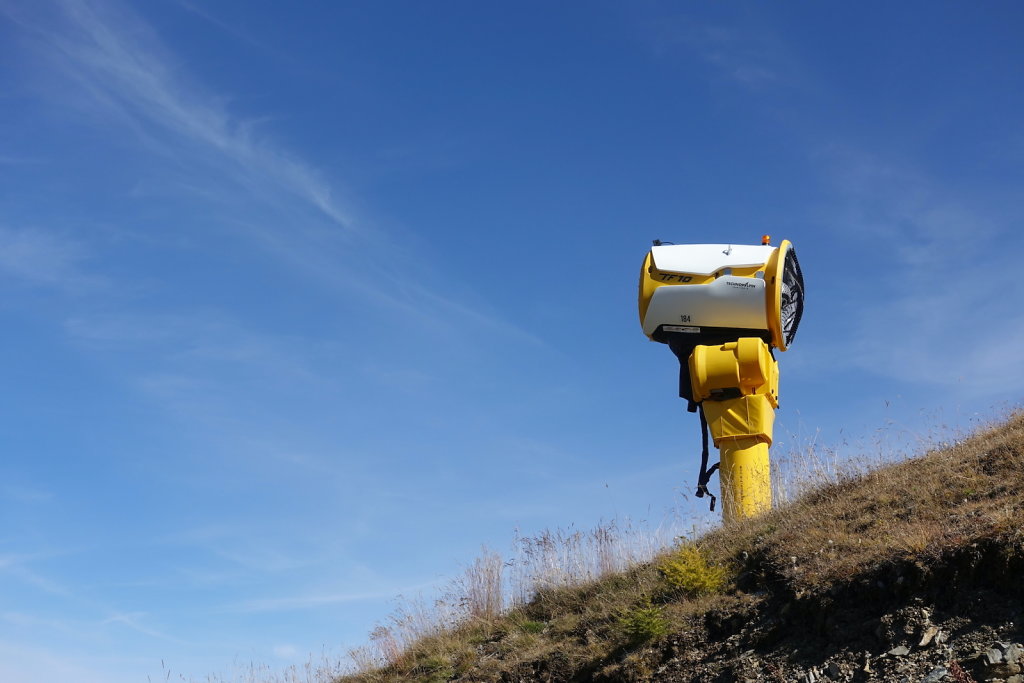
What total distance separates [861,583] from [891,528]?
780 millimetres

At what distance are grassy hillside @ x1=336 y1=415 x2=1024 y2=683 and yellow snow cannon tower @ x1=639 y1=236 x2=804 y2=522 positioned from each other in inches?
28.3

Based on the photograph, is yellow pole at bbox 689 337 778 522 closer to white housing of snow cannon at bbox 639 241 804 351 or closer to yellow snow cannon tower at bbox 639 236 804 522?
yellow snow cannon tower at bbox 639 236 804 522

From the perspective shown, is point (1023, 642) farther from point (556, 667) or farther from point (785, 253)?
point (785, 253)

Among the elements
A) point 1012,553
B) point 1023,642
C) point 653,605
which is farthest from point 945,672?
point 653,605

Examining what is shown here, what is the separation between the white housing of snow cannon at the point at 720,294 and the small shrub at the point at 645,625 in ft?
10.0

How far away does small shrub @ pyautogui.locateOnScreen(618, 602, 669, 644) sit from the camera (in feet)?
23.7

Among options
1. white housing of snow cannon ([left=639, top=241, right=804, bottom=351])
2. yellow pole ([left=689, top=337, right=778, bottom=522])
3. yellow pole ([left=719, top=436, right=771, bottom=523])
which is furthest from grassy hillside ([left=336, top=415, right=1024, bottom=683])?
white housing of snow cannon ([left=639, top=241, right=804, bottom=351])

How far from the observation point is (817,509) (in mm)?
8180

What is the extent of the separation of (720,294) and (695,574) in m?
2.82

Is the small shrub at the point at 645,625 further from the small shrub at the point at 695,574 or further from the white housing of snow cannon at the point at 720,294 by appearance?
the white housing of snow cannon at the point at 720,294

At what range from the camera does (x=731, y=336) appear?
9594mm

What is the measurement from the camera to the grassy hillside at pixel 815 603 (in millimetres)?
5949

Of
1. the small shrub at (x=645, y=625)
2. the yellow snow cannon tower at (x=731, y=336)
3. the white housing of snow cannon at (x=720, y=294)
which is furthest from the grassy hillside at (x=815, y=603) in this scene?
the white housing of snow cannon at (x=720, y=294)

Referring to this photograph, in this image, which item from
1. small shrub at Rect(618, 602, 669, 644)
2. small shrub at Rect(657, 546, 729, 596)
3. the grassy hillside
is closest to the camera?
the grassy hillside
